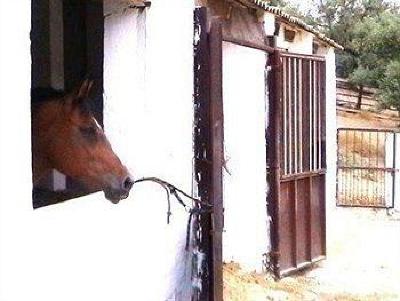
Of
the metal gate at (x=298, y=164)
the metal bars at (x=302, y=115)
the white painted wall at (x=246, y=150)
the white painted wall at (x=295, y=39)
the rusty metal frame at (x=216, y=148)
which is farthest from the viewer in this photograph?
the white painted wall at (x=295, y=39)

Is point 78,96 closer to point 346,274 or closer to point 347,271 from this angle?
point 346,274

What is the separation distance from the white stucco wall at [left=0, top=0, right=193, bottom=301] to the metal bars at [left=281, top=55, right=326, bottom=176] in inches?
103

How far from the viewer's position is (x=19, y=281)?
2.54m

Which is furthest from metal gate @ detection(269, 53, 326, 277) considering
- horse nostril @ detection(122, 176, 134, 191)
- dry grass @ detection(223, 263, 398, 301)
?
horse nostril @ detection(122, 176, 134, 191)

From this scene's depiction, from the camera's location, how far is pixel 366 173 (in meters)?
15.1

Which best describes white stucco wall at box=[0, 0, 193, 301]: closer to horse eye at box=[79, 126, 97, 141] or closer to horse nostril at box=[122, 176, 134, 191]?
horse nostril at box=[122, 176, 134, 191]

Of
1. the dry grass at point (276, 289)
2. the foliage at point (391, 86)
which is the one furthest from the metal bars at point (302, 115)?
the foliage at point (391, 86)

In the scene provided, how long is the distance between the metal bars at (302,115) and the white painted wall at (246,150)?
1.17ft

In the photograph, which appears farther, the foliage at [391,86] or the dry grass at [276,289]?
the foliage at [391,86]

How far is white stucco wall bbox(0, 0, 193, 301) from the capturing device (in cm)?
247

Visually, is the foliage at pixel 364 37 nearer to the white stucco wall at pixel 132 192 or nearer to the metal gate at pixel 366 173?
the metal gate at pixel 366 173

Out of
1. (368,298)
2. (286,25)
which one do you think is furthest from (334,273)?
(286,25)

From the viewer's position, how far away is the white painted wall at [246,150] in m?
6.54

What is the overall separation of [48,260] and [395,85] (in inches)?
665
